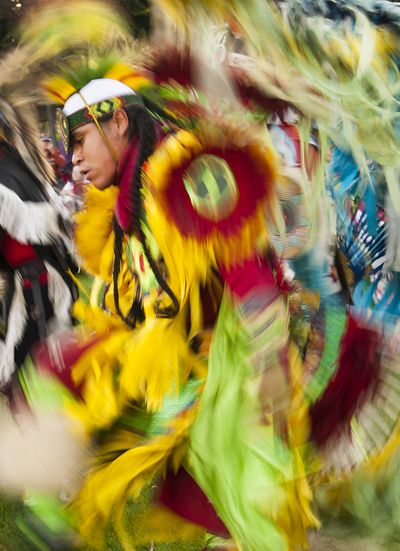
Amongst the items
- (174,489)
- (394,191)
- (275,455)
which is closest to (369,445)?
(275,455)

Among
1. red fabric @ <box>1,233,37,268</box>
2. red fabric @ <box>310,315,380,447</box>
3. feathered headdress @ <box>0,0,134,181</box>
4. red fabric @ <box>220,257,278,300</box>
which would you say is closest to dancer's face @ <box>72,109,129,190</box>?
feathered headdress @ <box>0,0,134,181</box>

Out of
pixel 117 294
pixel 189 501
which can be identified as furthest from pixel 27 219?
pixel 189 501

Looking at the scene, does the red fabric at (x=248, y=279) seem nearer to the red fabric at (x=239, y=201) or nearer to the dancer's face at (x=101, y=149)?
the red fabric at (x=239, y=201)

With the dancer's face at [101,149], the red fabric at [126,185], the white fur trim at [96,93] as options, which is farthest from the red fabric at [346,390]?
the white fur trim at [96,93]

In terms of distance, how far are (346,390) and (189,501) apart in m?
0.43

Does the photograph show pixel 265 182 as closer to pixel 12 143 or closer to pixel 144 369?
pixel 144 369

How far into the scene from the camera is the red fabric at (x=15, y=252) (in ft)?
8.92

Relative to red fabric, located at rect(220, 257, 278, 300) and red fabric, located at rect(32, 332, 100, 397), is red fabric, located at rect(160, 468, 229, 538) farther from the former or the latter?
red fabric, located at rect(220, 257, 278, 300)

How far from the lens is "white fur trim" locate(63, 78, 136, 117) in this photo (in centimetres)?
184

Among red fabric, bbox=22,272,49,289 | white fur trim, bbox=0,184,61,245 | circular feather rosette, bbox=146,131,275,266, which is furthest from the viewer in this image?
red fabric, bbox=22,272,49,289

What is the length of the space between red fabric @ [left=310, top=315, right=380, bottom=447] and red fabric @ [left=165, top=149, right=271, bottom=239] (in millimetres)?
429

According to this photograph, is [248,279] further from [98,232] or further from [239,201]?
[98,232]

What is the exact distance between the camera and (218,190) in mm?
1445

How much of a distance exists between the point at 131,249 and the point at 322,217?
44 centimetres
